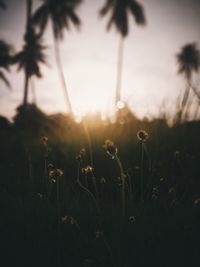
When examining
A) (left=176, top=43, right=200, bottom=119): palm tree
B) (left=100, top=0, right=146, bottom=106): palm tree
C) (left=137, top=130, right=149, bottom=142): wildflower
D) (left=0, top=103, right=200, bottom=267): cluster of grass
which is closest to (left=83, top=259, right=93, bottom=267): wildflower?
(left=0, top=103, right=200, bottom=267): cluster of grass

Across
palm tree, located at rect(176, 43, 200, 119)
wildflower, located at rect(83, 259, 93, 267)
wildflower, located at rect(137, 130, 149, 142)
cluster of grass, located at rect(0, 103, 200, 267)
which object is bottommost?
wildflower, located at rect(83, 259, 93, 267)

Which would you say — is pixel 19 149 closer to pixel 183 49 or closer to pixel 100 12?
pixel 100 12

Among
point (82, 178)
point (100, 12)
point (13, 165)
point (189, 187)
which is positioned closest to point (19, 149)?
point (13, 165)

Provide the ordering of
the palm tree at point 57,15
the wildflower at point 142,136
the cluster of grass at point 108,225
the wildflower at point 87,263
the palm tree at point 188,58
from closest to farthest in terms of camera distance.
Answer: the wildflower at point 87,263 < the cluster of grass at point 108,225 < the wildflower at point 142,136 < the palm tree at point 57,15 < the palm tree at point 188,58

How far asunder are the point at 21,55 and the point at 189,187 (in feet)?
105

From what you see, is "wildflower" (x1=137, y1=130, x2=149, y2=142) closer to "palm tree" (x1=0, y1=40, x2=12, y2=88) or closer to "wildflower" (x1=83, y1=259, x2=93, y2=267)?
"wildflower" (x1=83, y1=259, x2=93, y2=267)

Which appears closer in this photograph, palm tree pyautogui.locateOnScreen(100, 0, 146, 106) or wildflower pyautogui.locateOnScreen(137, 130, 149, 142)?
wildflower pyautogui.locateOnScreen(137, 130, 149, 142)

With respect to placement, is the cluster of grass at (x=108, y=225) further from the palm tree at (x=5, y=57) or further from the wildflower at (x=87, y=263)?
the palm tree at (x=5, y=57)

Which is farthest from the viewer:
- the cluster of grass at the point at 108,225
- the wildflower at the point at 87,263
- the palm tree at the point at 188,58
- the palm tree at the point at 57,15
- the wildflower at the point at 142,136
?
the palm tree at the point at 188,58

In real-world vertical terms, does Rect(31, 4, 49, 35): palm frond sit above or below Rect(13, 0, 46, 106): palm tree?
below

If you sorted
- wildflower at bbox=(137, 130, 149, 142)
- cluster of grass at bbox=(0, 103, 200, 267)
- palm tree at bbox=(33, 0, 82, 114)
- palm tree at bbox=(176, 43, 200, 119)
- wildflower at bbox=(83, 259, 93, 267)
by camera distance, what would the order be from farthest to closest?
1. palm tree at bbox=(176, 43, 200, 119)
2. palm tree at bbox=(33, 0, 82, 114)
3. wildflower at bbox=(137, 130, 149, 142)
4. cluster of grass at bbox=(0, 103, 200, 267)
5. wildflower at bbox=(83, 259, 93, 267)

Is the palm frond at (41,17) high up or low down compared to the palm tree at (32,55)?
down

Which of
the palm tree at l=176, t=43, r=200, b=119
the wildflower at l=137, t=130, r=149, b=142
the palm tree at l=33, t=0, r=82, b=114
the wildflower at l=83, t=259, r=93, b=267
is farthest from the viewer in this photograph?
the palm tree at l=176, t=43, r=200, b=119

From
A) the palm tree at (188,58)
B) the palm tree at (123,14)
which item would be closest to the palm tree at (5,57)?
the palm tree at (123,14)
